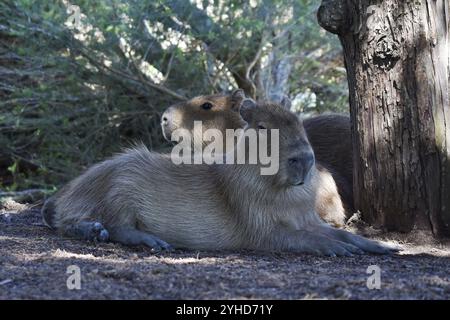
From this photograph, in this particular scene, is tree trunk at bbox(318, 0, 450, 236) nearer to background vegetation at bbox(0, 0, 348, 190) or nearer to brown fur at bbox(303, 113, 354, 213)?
brown fur at bbox(303, 113, 354, 213)

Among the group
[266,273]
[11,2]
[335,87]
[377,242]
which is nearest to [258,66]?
[335,87]

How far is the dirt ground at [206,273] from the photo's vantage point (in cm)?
289

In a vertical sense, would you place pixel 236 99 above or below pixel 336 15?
below

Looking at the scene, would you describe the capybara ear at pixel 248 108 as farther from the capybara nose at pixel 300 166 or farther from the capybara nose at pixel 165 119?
the capybara nose at pixel 165 119

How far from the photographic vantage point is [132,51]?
7.32 metres

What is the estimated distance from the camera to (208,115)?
19.4 ft

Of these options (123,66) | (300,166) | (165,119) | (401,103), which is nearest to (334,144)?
(401,103)

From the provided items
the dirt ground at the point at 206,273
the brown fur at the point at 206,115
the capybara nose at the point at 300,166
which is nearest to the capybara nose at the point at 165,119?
the brown fur at the point at 206,115

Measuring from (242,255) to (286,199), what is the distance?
0.46m

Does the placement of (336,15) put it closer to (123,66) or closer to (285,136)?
(285,136)

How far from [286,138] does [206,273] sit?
122 cm

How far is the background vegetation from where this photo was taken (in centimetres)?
671

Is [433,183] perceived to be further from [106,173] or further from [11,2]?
[11,2]
